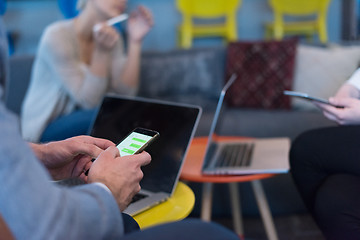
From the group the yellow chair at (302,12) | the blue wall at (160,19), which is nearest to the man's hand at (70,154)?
the yellow chair at (302,12)

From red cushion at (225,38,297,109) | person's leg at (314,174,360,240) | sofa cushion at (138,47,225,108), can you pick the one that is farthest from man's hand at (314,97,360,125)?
sofa cushion at (138,47,225,108)

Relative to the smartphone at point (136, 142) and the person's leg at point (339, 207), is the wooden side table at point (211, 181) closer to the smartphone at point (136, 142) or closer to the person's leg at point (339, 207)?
the person's leg at point (339, 207)

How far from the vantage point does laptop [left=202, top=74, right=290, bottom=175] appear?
3.84ft

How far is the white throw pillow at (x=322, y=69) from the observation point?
196 cm

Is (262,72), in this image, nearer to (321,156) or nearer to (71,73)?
(71,73)

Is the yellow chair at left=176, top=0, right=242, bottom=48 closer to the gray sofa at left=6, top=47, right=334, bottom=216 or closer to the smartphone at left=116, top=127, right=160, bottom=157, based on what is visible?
the gray sofa at left=6, top=47, right=334, bottom=216

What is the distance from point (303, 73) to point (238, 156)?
90 centimetres

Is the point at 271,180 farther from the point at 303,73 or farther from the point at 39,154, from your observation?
the point at 39,154

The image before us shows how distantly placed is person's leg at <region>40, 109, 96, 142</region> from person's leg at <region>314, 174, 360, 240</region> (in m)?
0.88

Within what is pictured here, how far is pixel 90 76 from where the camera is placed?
1627 millimetres

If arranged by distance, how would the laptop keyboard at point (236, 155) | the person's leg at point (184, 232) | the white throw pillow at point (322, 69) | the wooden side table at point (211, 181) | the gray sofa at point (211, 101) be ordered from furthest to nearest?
the white throw pillow at point (322, 69)
the gray sofa at point (211, 101)
the laptop keyboard at point (236, 155)
the wooden side table at point (211, 181)
the person's leg at point (184, 232)

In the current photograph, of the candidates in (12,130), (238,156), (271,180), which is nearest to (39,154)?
(12,130)

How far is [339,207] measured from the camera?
0.91m

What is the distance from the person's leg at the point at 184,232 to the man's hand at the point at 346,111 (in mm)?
627
